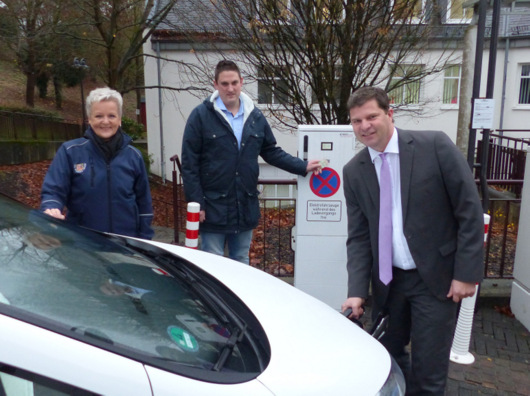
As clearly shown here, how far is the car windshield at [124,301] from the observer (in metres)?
1.57

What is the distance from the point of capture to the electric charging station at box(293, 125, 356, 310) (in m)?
4.04

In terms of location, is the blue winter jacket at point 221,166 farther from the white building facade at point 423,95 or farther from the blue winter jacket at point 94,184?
the white building facade at point 423,95

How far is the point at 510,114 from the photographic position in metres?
16.1

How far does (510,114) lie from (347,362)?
16313mm

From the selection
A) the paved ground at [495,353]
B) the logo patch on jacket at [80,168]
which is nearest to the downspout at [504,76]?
the paved ground at [495,353]

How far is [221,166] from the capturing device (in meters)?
3.80

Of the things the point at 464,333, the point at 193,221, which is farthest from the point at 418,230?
the point at 193,221

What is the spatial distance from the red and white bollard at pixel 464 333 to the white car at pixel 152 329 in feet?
5.96

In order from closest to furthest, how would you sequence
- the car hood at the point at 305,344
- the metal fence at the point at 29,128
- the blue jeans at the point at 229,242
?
the car hood at the point at 305,344, the blue jeans at the point at 229,242, the metal fence at the point at 29,128

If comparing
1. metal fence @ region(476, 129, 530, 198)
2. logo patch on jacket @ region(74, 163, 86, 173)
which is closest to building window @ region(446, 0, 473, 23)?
metal fence @ region(476, 129, 530, 198)

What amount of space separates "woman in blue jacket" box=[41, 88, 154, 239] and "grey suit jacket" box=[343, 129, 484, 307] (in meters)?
1.44

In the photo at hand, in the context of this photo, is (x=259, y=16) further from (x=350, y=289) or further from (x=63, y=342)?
(x=63, y=342)

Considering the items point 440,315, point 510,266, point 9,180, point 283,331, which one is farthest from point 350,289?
point 9,180

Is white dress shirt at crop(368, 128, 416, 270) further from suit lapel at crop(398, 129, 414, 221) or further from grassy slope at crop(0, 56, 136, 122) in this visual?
grassy slope at crop(0, 56, 136, 122)
